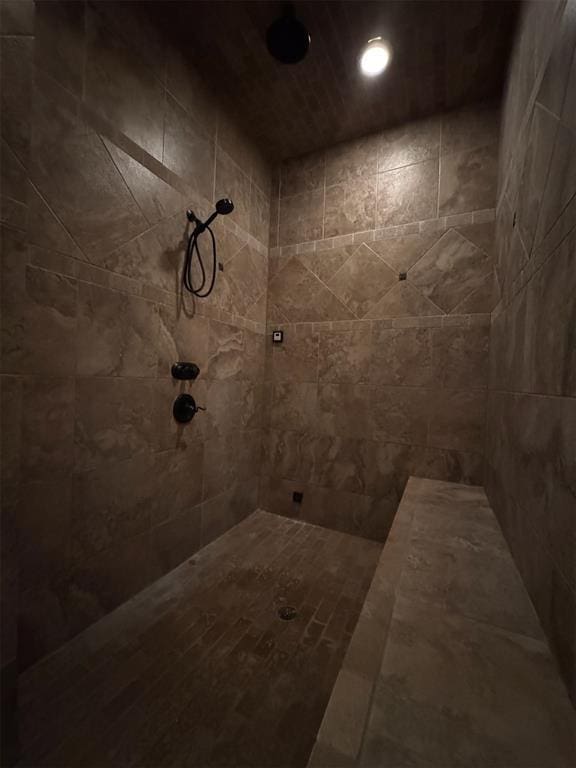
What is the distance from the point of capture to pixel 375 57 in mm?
1692

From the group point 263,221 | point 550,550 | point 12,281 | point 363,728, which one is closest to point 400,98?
point 263,221

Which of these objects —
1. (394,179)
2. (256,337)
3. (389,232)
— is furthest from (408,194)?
(256,337)

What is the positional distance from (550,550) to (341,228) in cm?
239

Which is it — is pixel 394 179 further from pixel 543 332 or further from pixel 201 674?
pixel 201 674

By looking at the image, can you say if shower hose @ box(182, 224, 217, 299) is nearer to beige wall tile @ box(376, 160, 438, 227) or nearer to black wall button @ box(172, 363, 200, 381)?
black wall button @ box(172, 363, 200, 381)

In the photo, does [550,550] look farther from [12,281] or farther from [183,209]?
[183,209]

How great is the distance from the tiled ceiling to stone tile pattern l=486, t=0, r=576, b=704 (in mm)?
381

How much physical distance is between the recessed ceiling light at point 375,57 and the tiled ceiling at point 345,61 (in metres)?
0.04

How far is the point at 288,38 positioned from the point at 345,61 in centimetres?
38

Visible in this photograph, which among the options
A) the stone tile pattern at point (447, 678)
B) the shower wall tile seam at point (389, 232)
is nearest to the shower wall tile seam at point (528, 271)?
the shower wall tile seam at point (389, 232)

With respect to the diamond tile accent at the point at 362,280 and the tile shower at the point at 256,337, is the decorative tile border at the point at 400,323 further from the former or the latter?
the diamond tile accent at the point at 362,280

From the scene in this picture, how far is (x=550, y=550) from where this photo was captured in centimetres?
80

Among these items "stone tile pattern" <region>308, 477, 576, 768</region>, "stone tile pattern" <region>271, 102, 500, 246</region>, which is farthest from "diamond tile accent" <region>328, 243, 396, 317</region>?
"stone tile pattern" <region>308, 477, 576, 768</region>

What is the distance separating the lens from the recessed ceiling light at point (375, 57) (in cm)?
164
